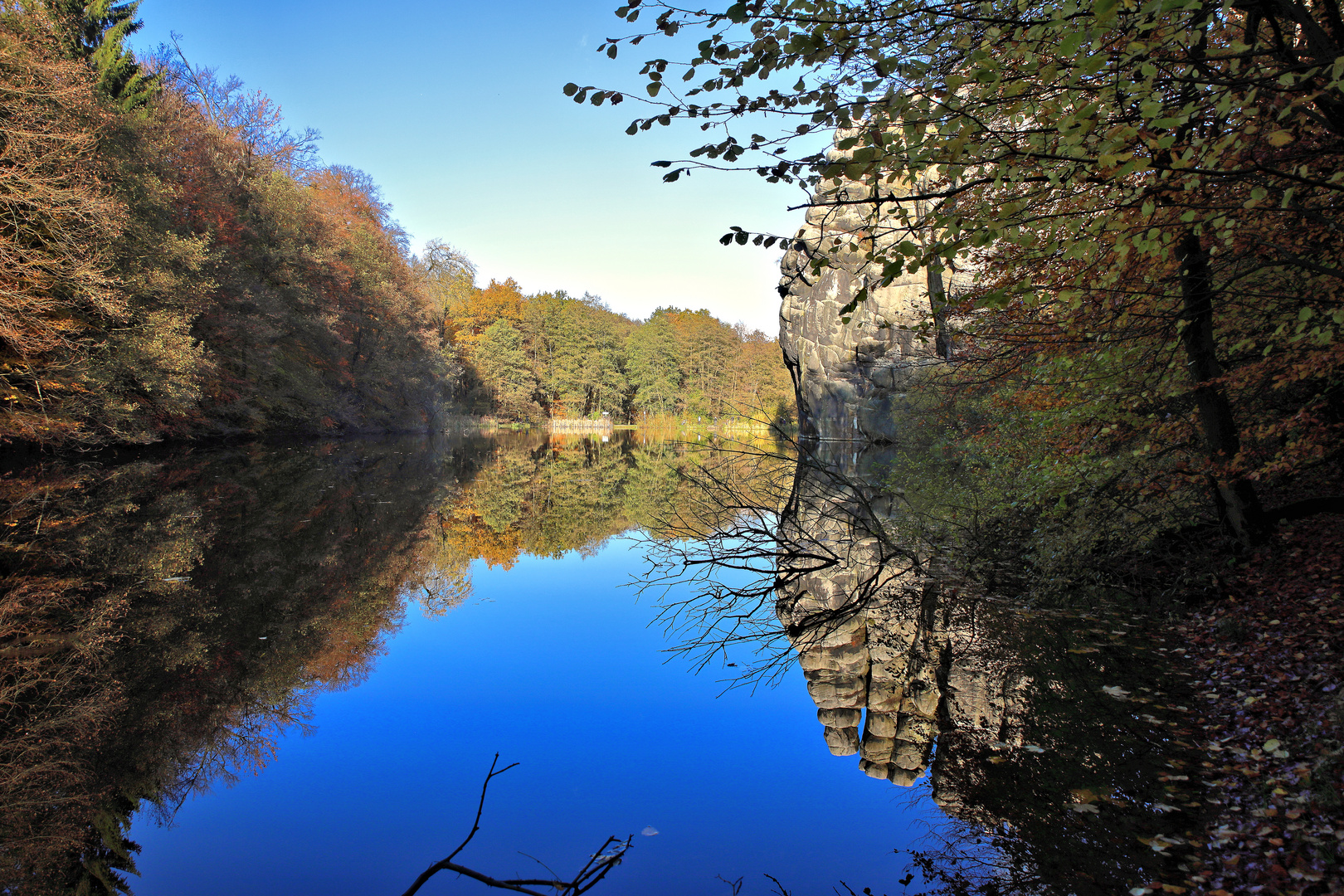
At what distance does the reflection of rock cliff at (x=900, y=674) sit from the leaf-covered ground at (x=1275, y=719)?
116 centimetres

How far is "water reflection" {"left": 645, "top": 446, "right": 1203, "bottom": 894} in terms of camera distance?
320 centimetres

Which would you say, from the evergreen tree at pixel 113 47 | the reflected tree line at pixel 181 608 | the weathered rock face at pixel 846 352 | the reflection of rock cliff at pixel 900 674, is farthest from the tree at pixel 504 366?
the reflection of rock cliff at pixel 900 674

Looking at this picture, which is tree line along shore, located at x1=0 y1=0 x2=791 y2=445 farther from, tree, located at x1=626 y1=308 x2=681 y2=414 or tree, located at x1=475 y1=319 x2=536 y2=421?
tree, located at x1=626 y1=308 x2=681 y2=414

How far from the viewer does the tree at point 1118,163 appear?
2.85 m

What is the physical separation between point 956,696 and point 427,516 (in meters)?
11.3

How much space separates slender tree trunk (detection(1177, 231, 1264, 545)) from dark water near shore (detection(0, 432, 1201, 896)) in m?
1.36

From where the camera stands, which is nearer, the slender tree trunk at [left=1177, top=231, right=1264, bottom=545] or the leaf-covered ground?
the leaf-covered ground

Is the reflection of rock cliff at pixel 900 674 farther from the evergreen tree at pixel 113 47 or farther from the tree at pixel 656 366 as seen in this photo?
the tree at pixel 656 366

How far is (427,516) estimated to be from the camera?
13688 millimetres

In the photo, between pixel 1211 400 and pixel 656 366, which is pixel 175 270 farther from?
pixel 656 366

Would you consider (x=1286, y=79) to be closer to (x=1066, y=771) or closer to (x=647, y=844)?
(x=1066, y=771)

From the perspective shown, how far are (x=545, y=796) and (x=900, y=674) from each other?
10.0 ft

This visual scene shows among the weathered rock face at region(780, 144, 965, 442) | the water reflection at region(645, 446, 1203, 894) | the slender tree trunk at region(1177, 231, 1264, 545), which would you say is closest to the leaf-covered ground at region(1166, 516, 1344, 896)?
the water reflection at region(645, 446, 1203, 894)

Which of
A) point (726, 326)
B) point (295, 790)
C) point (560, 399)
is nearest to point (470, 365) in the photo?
point (560, 399)
